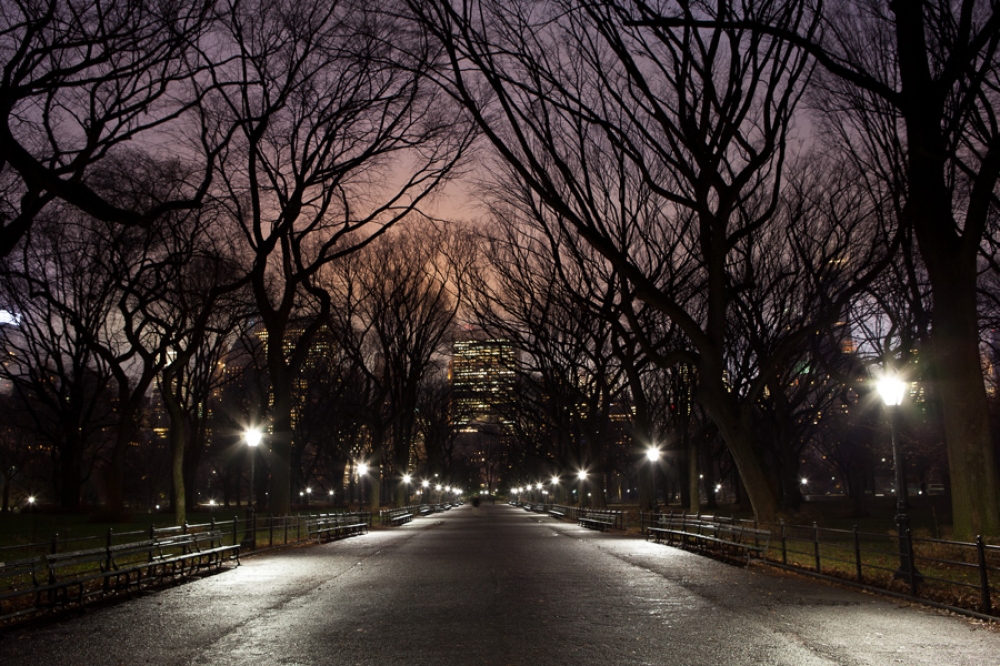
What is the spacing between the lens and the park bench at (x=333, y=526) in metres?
30.0

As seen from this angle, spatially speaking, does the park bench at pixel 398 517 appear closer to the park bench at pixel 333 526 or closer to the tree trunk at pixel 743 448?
the park bench at pixel 333 526

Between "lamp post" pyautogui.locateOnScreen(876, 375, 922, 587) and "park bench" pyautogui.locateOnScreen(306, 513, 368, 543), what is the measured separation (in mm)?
19040

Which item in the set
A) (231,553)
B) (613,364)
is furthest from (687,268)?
(231,553)

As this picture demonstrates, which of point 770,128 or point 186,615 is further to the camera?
point 770,128

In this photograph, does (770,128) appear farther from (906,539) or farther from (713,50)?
(906,539)

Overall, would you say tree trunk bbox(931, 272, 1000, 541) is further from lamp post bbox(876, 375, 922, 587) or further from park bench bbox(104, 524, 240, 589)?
park bench bbox(104, 524, 240, 589)

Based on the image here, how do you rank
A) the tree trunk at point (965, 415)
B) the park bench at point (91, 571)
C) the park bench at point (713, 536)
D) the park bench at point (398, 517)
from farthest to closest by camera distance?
the park bench at point (398, 517), the park bench at point (713, 536), the tree trunk at point (965, 415), the park bench at point (91, 571)

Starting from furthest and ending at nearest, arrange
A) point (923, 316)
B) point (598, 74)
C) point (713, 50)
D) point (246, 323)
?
point (246, 323) → point (923, 316) → point (598, 74) → point (713, 50)

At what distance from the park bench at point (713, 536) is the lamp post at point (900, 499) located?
4469 millimetres

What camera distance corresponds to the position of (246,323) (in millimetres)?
36438

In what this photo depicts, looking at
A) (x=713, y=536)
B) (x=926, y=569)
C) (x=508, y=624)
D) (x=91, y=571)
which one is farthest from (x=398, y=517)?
(x=508, y=624)

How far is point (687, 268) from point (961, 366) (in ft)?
51.8

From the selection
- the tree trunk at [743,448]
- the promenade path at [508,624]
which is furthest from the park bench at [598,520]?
the promenade path at [508,624]

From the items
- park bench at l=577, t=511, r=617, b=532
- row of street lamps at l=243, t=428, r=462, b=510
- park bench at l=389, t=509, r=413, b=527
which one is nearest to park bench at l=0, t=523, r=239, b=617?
row of street lamps at l=243, t=428, r=462, b=510
